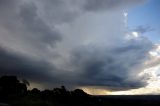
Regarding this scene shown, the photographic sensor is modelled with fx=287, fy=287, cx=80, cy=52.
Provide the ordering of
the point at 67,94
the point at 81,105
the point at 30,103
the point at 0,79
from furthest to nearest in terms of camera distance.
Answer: the point at 0,79 < the point at 67,94 < the point at 81,105 < the point at 30,103

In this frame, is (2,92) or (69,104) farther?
(2,92)

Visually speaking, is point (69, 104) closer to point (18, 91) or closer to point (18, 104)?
point (18, 104)

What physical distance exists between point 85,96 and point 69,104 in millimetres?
20770

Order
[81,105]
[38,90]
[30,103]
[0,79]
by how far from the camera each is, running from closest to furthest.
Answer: [30,103]
[81,105]
[0,79]
[38,90]

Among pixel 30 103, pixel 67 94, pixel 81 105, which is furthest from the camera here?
pixel 67 94

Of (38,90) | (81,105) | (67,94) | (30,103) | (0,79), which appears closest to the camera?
(30,103)

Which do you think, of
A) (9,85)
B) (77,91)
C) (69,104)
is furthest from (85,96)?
(9,85)

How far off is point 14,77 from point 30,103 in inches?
1943

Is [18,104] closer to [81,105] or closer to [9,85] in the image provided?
[81,105]

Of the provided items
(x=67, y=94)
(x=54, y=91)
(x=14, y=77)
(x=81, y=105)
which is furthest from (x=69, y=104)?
(x=14, y=77)

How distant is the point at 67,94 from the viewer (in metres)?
105

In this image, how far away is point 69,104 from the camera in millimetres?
89062

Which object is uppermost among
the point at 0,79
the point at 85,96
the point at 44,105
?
the point at 0,79

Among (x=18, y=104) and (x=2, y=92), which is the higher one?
(x=2, y=92)
